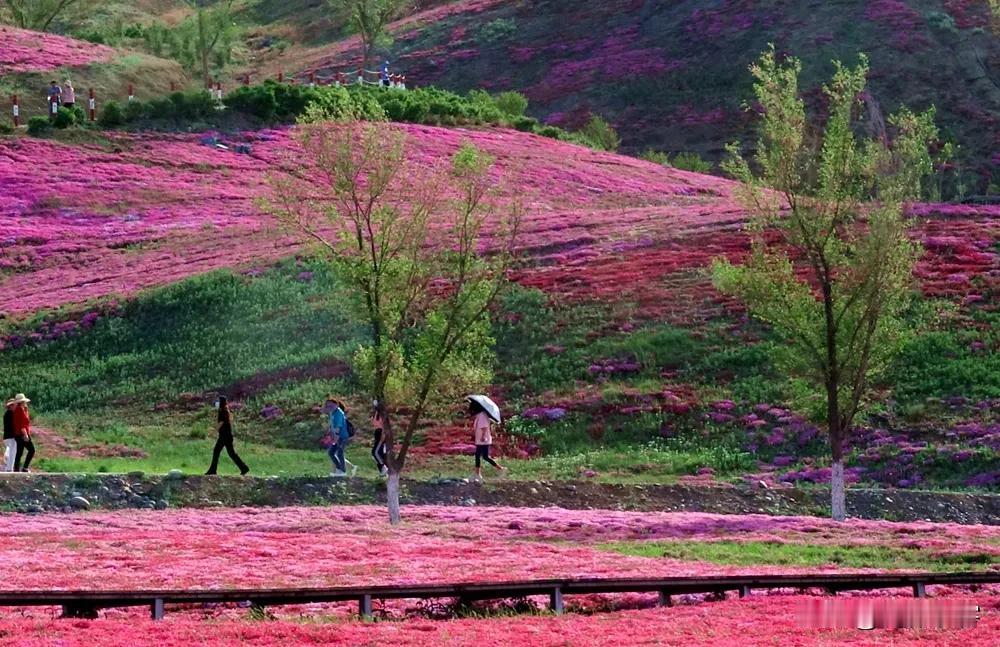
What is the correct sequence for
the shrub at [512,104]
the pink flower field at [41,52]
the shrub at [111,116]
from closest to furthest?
the shrub at [111,116] → the pink flower field at [41,52] → the shrub at [512,104]

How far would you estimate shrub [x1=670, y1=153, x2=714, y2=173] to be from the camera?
298ft

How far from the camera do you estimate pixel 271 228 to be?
211 ft

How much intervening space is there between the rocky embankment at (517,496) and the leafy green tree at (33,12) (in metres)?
86.4

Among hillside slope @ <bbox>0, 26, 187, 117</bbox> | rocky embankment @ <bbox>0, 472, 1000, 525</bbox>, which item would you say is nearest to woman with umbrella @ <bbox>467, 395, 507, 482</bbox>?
rocky embankment @ <bbox>0, 472, 1000, 525</bbox>

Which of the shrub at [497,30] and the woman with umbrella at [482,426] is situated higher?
the shrub at [497,30]

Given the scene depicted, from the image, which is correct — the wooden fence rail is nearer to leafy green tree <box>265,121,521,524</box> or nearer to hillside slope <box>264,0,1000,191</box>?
leafy green tree <box>265,121,521,524</box>

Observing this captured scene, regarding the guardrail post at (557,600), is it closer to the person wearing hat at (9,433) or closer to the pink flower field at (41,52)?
the person wearing hat at (9,433)

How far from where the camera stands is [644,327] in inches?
1946

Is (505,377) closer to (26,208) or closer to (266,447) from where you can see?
(266,447)

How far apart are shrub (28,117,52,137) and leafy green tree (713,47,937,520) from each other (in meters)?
47.9

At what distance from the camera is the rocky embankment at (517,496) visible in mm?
32938

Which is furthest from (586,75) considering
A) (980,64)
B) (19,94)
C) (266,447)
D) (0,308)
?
(266,447)

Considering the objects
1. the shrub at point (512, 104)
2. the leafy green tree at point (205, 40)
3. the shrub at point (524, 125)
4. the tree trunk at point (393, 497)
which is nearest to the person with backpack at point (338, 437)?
the tree trunk at point (393, 497)

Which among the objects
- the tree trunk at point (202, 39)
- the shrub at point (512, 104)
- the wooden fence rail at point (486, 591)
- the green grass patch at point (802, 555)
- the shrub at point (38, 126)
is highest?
the tree trunk at point (202, 39)
